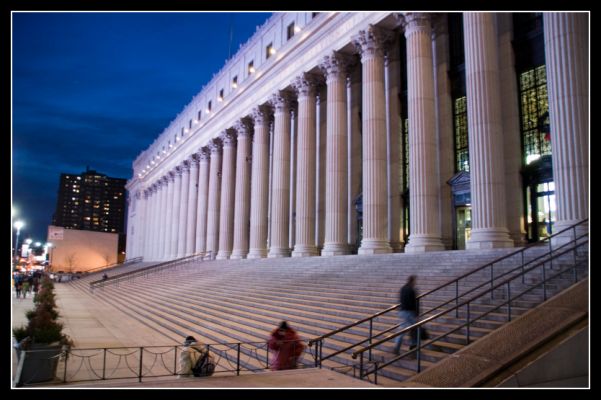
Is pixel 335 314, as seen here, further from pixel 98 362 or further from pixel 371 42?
pixel 371 42

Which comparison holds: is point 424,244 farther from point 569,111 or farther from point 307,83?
point 307,83

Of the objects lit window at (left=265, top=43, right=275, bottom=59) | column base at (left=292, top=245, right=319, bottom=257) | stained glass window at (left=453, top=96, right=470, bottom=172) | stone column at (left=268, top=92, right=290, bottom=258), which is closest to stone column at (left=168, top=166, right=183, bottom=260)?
lit window at (left=265, top=43, right=275, bottom=59)

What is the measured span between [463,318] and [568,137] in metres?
8.80

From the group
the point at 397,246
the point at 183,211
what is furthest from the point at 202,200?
the point at 397,246

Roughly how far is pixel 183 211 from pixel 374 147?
3881 cm

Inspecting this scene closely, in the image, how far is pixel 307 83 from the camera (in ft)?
114

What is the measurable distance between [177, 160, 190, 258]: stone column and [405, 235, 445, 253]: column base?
129ft

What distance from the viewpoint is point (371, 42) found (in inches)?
1112

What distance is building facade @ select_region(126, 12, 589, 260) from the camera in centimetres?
1947

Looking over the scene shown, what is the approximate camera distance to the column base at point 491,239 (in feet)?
64.0

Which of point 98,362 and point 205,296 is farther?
point 205,296

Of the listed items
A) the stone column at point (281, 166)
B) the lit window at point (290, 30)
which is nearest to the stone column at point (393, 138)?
the stone column at point (281, 166)

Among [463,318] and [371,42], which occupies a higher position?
[371,42]
